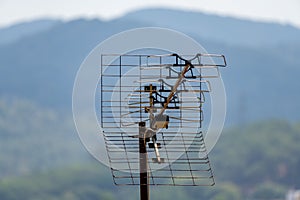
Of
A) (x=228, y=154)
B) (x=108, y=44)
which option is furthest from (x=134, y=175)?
(x=228, y=154)

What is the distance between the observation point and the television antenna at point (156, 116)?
316 inches

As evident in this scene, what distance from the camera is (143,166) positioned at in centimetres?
820

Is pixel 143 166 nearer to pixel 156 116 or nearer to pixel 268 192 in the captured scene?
pixel 156 116

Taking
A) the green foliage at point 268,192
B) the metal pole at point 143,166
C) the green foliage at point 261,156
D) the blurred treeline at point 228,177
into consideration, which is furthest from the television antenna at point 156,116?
the green foliage at point 261,156

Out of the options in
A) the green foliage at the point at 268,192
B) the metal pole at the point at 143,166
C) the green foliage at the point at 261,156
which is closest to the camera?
A: the metal pole at the point at 143,166

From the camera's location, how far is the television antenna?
8.02 m

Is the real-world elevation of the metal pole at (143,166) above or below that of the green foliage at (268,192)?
above

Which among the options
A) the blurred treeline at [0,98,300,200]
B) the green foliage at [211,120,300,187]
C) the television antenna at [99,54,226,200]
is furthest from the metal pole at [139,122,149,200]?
the green foliage at [211,120,300,187]

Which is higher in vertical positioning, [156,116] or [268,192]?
[156,116]

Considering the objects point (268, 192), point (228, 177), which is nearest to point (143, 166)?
point (268, 192)

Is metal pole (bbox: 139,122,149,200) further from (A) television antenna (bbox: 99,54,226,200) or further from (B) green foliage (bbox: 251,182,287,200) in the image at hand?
(B) green foliage (bbox: 251,182,287,200)

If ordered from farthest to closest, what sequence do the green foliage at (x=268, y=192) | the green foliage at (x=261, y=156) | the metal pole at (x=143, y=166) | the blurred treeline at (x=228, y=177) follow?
the green foliage at (x=261, y=156) → the green foliage at (x=268, y=192) → the blurred treeline at (x=228, y=177) → the metal pole at (x=143, y=166)

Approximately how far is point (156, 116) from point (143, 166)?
0.44m

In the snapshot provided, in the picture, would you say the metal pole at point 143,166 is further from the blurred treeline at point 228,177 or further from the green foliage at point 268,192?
the green foliage at point 268,192
